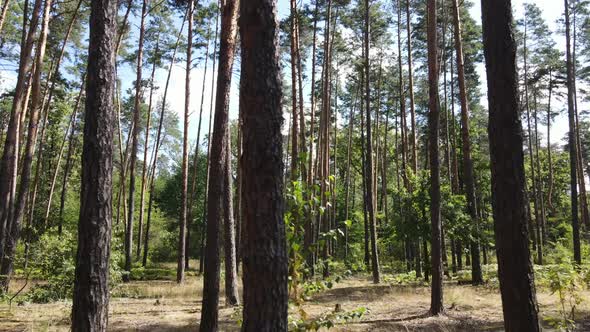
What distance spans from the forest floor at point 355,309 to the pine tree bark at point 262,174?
118 inches

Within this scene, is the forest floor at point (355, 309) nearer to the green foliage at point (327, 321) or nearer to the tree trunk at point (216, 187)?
the tree trunk at point (216, 187)

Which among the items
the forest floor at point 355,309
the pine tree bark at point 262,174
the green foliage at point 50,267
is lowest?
the forest floor at point 355,309

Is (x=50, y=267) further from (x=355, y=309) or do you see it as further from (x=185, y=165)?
(x=355, y=309)

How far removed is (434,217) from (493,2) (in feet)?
18.0

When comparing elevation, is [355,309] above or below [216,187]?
below

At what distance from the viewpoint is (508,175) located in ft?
13.2

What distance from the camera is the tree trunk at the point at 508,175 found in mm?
3895

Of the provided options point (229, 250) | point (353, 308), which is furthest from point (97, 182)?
point (353, 308)

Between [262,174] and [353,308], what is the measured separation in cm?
794

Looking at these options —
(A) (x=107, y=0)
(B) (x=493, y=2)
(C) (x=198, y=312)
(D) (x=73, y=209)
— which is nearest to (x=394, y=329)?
(C) (x=198, y=312)

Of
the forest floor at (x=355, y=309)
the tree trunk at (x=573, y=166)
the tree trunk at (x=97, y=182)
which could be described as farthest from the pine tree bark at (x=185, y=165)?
the tree trunk at (x=573, y=166)

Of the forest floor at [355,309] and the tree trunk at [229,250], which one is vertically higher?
the tree trunk at [229,250]

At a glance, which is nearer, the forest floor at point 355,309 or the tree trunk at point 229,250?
the forest floor at point 355,309

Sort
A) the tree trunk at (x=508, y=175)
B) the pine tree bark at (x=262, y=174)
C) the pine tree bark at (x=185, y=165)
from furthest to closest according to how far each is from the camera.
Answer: the pine tree bark at (x=185, y=165) → the tree trunk at (x=508, y=175) → the pine tree bark at (x=262, y=174)
